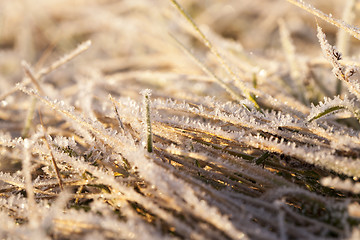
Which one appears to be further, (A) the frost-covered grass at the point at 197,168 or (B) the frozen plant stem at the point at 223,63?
(B) the frozen plant stem at the point at 223,63

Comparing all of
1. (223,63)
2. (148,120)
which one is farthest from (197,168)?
(223,63)

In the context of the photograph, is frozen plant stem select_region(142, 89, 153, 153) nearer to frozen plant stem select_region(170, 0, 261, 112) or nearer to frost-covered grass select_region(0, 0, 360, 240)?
frost-covered grass select_region(0, 0, 360, 240)

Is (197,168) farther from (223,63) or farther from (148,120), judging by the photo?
(223,63)

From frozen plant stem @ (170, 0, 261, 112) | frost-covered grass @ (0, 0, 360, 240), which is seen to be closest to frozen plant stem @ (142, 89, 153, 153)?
frost-covered grass @ (0, 0, 360, 240)

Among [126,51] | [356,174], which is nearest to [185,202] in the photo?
[356,174]

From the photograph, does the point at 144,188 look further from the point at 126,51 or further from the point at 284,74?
the point at 126,51

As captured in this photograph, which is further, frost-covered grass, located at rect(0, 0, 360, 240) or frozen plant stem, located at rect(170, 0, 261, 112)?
frozen plant stem, located at rect(170, 0, 261, 112)

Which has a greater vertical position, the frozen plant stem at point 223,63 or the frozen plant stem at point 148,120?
the frozen plant stem at point 223,63

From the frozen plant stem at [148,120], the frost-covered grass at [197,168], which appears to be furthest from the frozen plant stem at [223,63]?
the frozen plant stem at [148,120]

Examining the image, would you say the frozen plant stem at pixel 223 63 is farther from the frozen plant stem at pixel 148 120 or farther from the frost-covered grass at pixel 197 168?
the frozen plant stem at pixel 148 120

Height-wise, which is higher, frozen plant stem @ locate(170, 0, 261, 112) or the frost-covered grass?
frozen plant stem @ locate(170, 0, 261, 112)

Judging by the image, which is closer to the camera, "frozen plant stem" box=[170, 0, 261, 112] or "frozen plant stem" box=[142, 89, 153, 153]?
"frozen plant stem" box=[142, 89, 153, 153]

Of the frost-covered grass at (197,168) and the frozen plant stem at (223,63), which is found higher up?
the frozen plant stem at (223,63)
